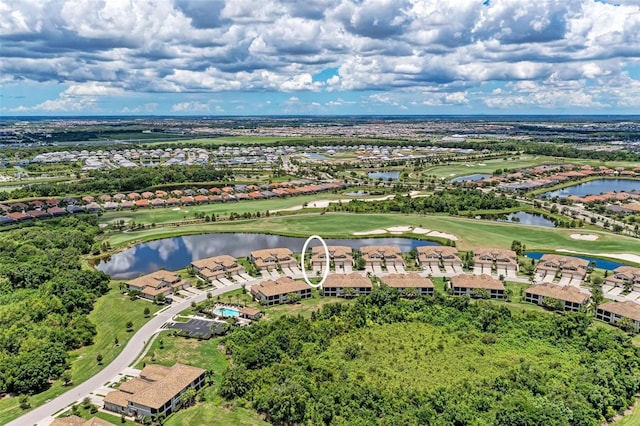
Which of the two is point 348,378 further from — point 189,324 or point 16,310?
point 16,310

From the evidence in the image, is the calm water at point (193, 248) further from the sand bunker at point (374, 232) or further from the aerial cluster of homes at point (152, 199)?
the aerial cluster of homes at point (152, 199)

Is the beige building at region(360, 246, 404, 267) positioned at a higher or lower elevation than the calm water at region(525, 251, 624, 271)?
higher

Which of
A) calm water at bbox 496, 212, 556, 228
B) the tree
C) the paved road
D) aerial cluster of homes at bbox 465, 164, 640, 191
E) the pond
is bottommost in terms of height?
calm water at bbox 496, 212, 556, 228

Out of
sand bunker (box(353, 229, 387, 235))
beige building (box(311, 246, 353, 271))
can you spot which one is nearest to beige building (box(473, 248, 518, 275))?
beige building (box(311, 246, 353, 271))

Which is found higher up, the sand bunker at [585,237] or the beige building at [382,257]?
the beige building at [382,257]

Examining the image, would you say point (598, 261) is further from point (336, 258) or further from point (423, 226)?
point (336, 258)

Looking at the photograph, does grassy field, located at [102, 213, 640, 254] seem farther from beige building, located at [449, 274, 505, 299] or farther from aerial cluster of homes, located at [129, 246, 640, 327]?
beige building, located at [449, 274, 505, 299]

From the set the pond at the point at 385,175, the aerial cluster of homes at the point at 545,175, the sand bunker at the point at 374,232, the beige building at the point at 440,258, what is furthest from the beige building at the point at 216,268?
the pond at the point at 385,175
